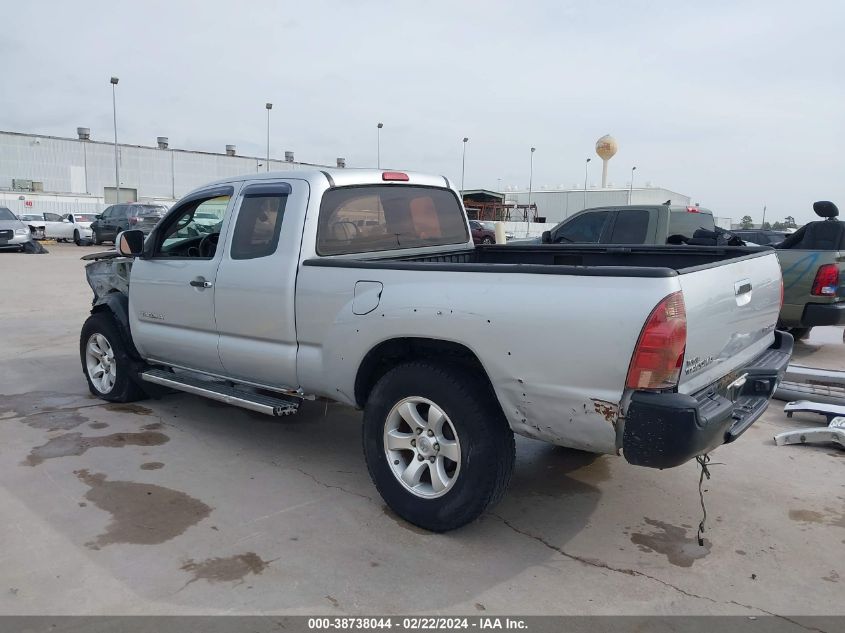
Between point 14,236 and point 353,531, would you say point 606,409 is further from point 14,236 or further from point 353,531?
point 14,236

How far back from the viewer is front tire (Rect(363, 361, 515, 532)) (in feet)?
10.8

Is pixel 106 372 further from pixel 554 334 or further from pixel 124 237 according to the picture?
pixel 554 334

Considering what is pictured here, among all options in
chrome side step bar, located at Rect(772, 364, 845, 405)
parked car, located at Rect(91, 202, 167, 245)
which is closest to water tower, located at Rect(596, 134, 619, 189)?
parked car, located at Rect(91, 202, 167, 245)

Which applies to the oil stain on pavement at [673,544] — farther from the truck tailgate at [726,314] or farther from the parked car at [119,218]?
the parked car at [119,218]

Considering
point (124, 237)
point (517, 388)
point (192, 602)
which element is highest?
point (124, 237)

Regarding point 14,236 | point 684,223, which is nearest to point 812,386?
point 684,223

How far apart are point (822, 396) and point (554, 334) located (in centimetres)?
416

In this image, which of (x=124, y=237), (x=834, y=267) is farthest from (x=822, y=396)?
(x=124, y=237)

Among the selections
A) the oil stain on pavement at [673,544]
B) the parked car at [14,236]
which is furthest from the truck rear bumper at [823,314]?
the parked car at [14,236]

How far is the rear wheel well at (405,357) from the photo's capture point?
3.41 m

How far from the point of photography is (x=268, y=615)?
2809 mm

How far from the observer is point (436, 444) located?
3465 mm

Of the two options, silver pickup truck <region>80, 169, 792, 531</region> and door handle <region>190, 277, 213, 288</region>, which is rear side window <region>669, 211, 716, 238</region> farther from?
door handle <region>190, 277, 213, 288</region>

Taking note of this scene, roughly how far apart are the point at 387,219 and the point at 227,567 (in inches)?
99.1
